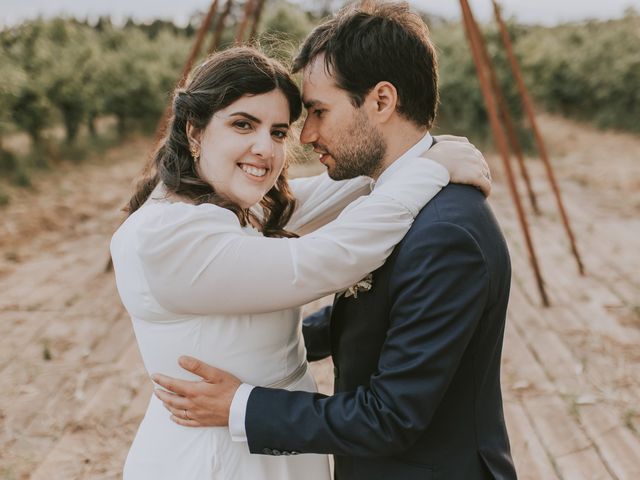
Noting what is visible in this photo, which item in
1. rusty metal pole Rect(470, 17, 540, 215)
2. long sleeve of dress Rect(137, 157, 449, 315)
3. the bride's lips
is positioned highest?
the bride's lips

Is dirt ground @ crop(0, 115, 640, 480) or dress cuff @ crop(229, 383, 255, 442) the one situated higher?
dress cuff @ crop(229, 383, 255, 442)

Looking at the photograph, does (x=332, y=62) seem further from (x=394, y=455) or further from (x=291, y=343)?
(x=394, y=455)

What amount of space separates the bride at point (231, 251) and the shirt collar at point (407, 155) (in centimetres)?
1

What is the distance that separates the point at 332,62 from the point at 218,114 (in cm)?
34

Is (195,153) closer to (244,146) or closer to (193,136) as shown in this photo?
(193,136)

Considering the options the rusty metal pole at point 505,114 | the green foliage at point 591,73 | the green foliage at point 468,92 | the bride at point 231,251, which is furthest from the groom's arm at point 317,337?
the green foliage at point 591,73

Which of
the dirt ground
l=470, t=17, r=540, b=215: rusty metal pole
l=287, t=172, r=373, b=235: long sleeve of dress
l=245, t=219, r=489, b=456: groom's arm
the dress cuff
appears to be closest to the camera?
l=245, t=219, r=489, b=456: groom's arm

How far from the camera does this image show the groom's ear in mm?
1749

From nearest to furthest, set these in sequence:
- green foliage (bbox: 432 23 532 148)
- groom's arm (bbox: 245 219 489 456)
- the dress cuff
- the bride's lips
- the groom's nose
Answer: groom's arm (bbox: 245 219 489 456) < the dress cuff < the bride's lips < the groom's nose < green foliage (bbox: 432 23 532 148)

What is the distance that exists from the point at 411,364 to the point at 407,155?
66cm

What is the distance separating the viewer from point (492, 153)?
10.5 metres

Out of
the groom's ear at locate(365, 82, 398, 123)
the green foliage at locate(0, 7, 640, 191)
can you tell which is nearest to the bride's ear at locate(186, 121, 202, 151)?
the groom's ear at locate(365, 82, 398, 123)

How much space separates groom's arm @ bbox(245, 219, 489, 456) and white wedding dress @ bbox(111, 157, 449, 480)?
0.13 metres

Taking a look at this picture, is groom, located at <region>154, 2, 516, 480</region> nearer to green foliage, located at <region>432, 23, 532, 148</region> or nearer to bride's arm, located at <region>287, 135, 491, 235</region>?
bride's arm, located at <region>287, 135, 491, 235</region>
